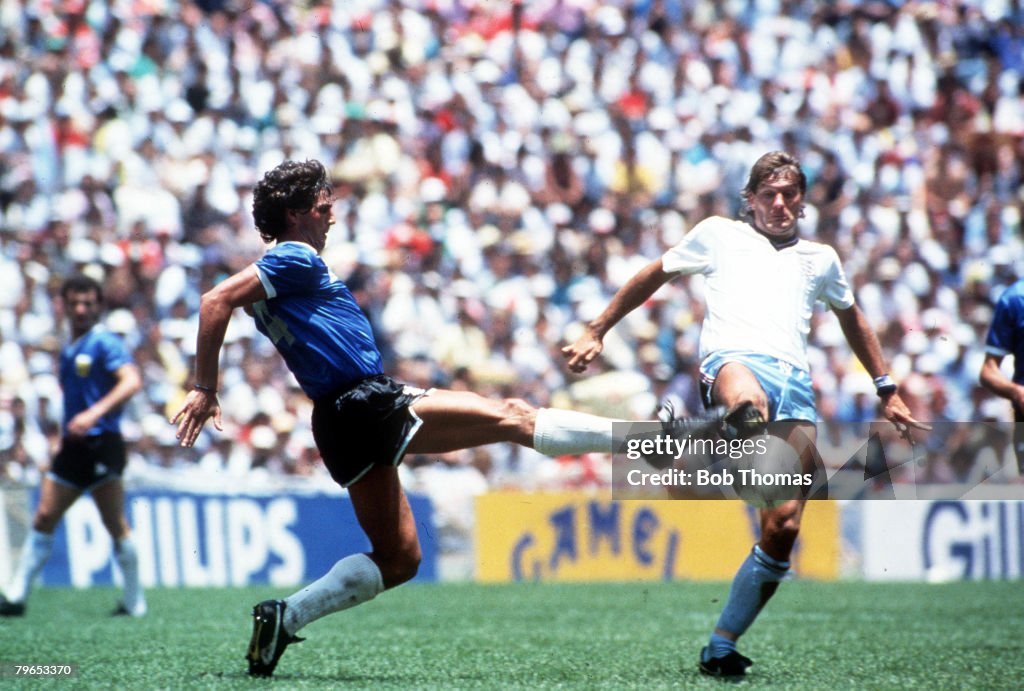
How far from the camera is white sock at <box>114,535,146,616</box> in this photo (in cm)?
949

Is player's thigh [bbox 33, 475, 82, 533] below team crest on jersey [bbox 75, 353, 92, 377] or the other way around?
below

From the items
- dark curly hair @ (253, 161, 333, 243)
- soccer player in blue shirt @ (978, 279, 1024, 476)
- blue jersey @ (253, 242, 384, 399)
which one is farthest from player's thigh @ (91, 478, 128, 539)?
soccer player in blue shirt @ (978, 279, 1024, 476)

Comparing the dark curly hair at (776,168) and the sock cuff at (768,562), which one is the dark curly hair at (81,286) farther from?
the sock cuff at (768,562)

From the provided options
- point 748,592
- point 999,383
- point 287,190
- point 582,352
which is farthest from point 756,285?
point 287,190

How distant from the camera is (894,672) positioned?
6.33 metres

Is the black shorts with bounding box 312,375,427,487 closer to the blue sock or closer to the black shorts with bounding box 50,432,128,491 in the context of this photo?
the blue sock

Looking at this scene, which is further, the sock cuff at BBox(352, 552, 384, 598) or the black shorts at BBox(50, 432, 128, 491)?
the black shorts at BBox(50, 432, 128, 491)

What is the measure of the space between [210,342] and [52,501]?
446cm

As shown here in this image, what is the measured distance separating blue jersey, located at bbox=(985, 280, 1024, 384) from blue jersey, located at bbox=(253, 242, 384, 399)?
3330 mm

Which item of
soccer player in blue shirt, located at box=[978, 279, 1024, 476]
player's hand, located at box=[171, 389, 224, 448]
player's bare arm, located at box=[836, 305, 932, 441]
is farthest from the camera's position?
soccer player in blue shirt, located at box=[978, 279, 1024, 476]

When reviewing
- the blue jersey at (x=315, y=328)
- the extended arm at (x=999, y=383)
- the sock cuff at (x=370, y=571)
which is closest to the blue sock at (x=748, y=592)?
the sock cuff at (x=370, y=571)

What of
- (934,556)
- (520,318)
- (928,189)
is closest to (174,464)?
(520,318)

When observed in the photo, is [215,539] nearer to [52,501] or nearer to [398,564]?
[52,501]

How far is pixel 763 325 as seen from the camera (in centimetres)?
627
